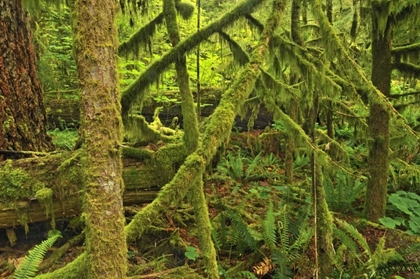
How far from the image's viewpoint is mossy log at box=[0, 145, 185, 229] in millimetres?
4090

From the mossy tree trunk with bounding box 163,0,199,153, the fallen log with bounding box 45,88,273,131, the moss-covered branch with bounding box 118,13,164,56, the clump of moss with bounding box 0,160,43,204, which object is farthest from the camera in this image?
the fallen log with bounding box 45,88,273,131

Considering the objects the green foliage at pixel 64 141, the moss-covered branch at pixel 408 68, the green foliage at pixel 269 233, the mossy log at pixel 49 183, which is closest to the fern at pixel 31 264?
the mossy log at pixel 49 183

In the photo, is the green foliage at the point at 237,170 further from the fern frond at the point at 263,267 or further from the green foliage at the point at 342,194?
the fern frond at the point at 263,267

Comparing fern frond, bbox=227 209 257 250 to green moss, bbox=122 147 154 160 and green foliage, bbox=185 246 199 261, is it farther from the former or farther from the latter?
green moss, bbox=122 147 154 160

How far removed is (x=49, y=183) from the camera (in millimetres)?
4188

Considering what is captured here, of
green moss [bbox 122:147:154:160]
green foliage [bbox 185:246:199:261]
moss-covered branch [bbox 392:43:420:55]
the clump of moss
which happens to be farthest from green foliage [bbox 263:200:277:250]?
moss-covered branch [bbox 392:43:420:55]

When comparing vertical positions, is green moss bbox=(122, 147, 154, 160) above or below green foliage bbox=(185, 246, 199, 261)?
above

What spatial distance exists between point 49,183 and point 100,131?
104 inches

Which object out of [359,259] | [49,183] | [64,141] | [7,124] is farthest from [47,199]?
[359,259]

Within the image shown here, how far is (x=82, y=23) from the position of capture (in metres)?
1.88

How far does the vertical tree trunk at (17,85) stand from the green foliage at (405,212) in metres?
5.22

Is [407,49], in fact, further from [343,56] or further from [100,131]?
[100,131]

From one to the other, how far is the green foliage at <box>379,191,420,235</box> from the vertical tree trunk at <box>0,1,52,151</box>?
5.22 m

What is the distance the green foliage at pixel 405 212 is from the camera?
5.34 m
